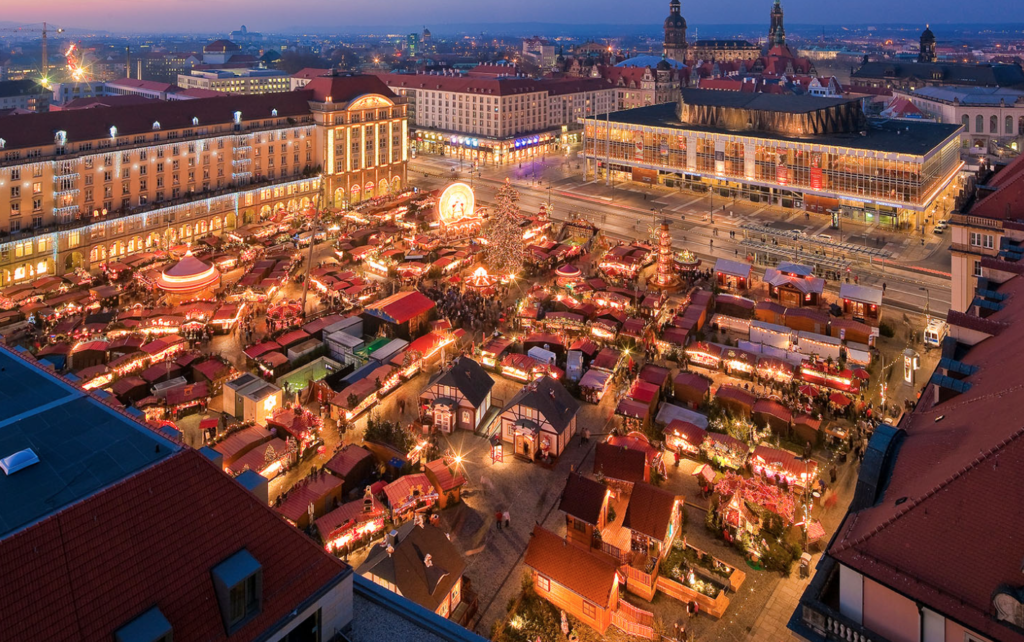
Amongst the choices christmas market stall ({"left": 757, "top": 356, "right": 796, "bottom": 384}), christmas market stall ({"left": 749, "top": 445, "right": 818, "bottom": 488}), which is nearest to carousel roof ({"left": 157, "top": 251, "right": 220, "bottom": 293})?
christmas market stall ({"left": 757, "top": 356, "right": 796, "bottom": 384})

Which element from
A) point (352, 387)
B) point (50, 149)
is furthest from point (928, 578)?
point (50, 149)

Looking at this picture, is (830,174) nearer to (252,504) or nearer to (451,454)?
(451,454)

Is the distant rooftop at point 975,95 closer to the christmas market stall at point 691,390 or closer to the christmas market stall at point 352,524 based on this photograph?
the christmas market stall at point 691,390

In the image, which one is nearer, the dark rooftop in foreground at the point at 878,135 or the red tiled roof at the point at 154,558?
the red tiled roof at the point at 154,558

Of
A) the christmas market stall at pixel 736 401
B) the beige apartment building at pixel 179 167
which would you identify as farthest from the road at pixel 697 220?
the christmas market stall at pixel 736 401

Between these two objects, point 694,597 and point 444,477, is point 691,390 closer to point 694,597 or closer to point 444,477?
point 444,477

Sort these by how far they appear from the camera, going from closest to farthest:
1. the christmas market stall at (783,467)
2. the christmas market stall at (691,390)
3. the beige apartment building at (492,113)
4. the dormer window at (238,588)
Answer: the dormer window at (238,588) → the christmas market stall at (783,467) → the christmas market stall at (691,390) → the beige apartment building at (492,113)
